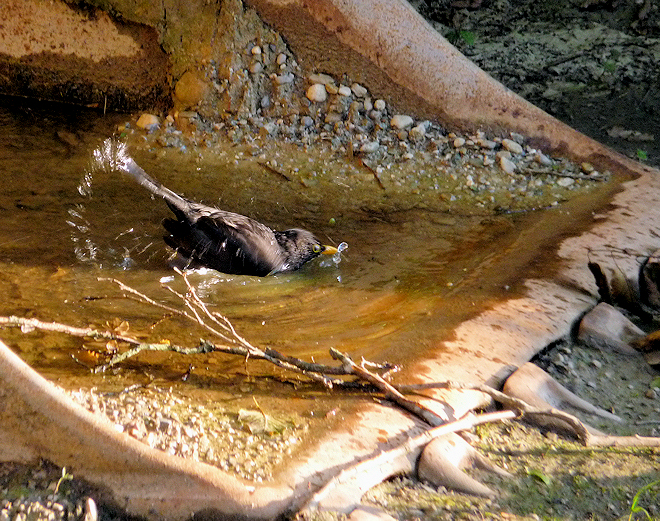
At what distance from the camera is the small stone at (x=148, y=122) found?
5840 mm

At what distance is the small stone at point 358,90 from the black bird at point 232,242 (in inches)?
81.9

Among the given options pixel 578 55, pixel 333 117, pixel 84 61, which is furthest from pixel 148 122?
pixel 578 55

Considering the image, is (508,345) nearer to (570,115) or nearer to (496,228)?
(496,228)

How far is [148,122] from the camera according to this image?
5.86 m

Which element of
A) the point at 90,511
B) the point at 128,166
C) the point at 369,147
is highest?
the point at 369,147

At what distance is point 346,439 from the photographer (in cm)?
237

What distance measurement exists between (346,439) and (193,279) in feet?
7.19

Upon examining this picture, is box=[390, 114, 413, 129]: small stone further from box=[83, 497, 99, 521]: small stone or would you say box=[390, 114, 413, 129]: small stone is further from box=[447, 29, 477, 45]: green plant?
box=[83, 497, 99, 521]: small stone

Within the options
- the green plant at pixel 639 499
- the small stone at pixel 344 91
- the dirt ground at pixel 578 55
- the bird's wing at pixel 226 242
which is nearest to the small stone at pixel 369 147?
the small stone at pixel 344 91

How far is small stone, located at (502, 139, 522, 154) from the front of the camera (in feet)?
18.8

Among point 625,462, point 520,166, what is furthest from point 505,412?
point 520,166

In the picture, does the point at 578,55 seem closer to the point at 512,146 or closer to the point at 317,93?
the point at 512,146

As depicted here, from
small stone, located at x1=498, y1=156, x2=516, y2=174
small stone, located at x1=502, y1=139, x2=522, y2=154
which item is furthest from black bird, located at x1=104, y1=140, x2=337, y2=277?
small stone, located at x1=502, y1=139, x2=522, y2=154

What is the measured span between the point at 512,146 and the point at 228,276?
293 centimetres
